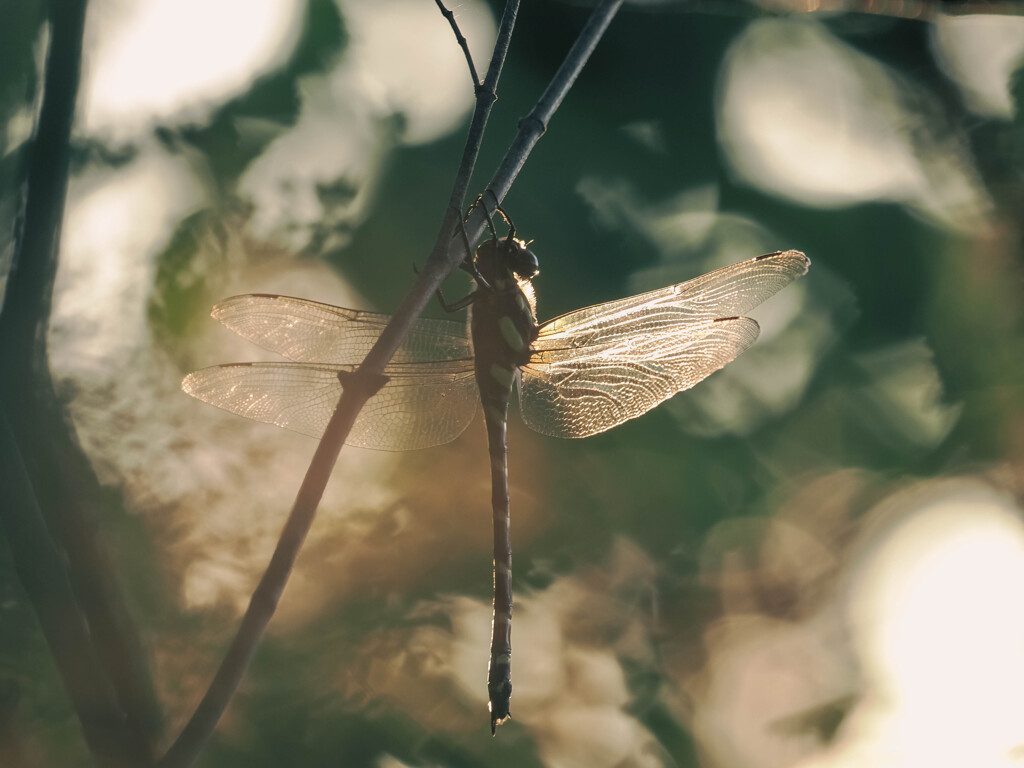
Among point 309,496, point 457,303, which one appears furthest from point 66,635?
point 457,303

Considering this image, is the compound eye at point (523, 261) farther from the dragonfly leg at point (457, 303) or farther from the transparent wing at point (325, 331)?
the transparent wing at point (325, 331)

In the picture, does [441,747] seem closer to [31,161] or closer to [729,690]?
[729,690]

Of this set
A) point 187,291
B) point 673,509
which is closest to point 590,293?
point 673,509

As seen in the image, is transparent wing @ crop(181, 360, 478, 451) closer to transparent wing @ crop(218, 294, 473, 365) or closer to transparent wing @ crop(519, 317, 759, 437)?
transparent wing @ crop(218, 294, 473, 365)

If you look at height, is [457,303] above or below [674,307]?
above

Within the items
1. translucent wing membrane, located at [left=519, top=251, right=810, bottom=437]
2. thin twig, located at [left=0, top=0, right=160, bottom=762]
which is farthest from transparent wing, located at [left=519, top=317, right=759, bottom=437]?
thin twig, located at [left=0, top=0, right=160, bottom=762]

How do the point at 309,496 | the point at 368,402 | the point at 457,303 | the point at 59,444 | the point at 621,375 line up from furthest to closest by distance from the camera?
1. the point at 621,375
2. the point at 368,402
3. the point at 457,303
4. the point at 59,444
5. the point at 309,496

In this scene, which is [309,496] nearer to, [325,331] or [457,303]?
[457,303]
